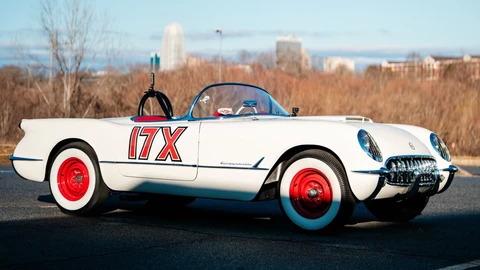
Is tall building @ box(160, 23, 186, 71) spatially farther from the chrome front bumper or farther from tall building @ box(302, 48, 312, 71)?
the chrome front bumper

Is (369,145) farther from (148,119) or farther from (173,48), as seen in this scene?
(173,48)

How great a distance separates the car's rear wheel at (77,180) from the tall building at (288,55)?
149 ft

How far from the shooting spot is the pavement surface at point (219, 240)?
6012 mm

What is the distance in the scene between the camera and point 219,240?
7074mm

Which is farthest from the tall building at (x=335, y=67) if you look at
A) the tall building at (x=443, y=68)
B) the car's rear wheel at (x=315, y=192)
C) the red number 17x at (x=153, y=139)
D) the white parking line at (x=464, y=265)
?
the white parking line at (x=464, y=265)

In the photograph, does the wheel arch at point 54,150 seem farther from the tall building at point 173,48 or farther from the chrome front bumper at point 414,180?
the tall building at point 173,48

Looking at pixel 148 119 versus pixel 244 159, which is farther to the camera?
pixel 148 119

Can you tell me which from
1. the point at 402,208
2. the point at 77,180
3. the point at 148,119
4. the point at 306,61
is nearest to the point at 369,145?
the point at 402,208

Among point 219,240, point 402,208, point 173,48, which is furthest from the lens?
point 173,48

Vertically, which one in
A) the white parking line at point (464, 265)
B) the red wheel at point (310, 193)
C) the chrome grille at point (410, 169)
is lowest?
the white parking line at point (464, 265)

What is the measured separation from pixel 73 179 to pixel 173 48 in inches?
1778

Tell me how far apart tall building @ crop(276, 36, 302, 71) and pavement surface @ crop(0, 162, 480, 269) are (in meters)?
45.3

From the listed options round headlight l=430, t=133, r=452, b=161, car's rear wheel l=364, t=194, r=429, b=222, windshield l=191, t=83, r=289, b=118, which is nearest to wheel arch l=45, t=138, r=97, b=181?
windshield l=191, t=83, r=289, b=118

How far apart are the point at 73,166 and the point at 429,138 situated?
403 centimetres
